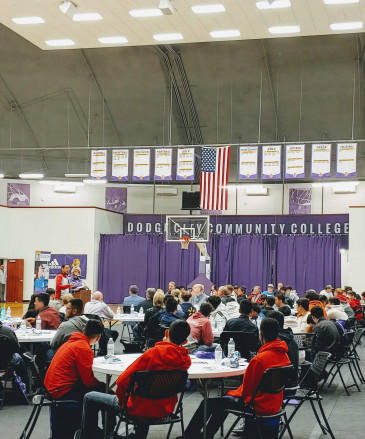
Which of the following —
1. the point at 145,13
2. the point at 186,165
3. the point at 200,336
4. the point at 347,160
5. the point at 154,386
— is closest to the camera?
the point at 154,386

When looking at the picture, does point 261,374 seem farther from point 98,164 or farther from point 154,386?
point 98,164

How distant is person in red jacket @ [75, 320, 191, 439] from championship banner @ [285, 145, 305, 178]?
44.4 ft

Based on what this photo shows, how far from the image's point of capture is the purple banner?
26016mm

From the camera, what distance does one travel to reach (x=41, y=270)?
26047 mm

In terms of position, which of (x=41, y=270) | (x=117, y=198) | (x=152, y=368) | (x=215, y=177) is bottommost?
(x=152, y=368)

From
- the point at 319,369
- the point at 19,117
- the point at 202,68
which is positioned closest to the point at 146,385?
the point at 319,369

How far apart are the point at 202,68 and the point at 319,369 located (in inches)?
748

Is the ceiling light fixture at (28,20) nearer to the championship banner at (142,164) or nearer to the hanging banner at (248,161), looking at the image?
the championship banner at (142,164)

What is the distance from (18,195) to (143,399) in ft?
81.4

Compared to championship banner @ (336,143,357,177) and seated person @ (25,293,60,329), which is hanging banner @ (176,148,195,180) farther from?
seated person @ (25,293,60,329)

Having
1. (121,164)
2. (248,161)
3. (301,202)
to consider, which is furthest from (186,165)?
(301,202)

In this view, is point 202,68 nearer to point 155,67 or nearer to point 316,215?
point 155,67

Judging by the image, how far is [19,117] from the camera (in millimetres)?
27109

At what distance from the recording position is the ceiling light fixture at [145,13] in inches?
473
